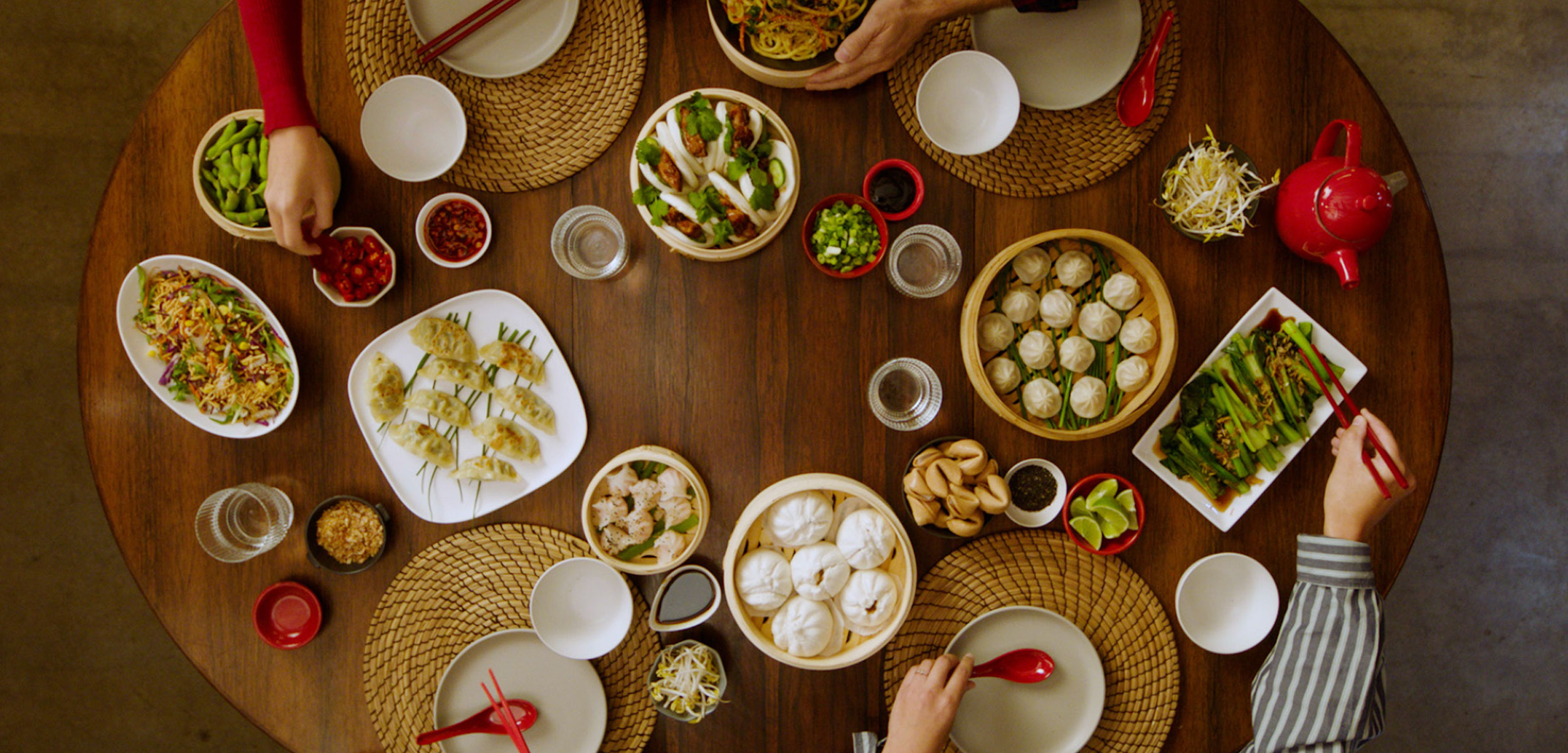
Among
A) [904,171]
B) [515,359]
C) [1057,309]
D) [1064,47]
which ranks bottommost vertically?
[515,359]

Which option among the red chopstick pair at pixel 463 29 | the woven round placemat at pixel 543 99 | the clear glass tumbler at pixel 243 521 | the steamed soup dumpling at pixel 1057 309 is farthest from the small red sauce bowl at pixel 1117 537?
the clear glass tumbler at pixel 243 521

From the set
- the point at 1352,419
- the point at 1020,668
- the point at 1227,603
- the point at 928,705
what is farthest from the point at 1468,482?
the point at 928,705

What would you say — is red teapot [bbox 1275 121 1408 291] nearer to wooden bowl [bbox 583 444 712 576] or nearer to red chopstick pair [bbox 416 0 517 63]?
wooden bowl [bbox 583 444 712 576]

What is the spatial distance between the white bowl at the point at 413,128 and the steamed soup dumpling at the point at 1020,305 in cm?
150

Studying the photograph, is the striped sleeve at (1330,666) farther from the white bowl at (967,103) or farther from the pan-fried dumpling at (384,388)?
the pan-fried dumpling at (384,388)

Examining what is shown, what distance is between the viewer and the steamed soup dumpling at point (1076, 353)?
2.06 metres

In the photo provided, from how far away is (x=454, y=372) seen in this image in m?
2.11

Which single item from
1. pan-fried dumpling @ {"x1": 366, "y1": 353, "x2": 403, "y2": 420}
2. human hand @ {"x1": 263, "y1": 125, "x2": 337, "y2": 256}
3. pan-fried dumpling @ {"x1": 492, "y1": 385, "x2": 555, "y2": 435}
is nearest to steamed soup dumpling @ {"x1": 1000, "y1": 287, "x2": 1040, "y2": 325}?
pan-fried dumpling @ {"x1": 492, "y1": 385, "x2": 555, "y2": 435}

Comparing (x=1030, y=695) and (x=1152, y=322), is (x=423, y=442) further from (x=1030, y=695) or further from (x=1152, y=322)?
(x=1152, y=322)

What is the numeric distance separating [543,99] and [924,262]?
1.14 m

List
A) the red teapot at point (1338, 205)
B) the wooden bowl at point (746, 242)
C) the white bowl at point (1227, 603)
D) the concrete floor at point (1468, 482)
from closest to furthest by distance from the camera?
1. the red teapot at point (1338, 205)
2. the wooden bowl at point (746, 242)
3. the white bowl at point (1227, 603)
4. the concrete floor at point (1468, 482)

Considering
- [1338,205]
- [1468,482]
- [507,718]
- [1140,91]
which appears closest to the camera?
[1338,205]

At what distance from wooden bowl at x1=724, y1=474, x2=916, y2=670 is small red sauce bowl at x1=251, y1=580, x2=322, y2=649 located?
114cm

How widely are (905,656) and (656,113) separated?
158 cm
